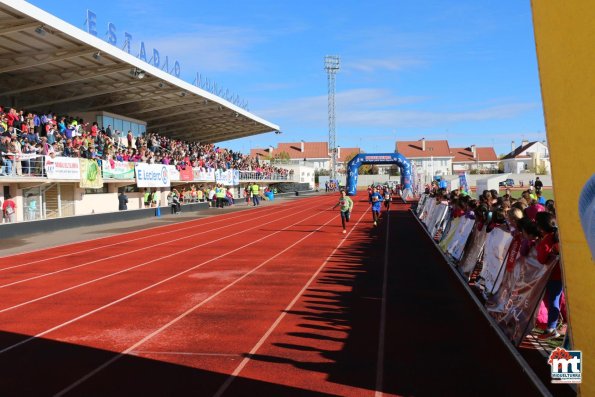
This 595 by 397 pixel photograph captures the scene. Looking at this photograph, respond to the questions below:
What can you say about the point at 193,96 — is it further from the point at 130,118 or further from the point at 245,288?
the point at 245,288

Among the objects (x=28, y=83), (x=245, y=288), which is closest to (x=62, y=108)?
(x=28, y=83)

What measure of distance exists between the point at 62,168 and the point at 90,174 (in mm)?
2100

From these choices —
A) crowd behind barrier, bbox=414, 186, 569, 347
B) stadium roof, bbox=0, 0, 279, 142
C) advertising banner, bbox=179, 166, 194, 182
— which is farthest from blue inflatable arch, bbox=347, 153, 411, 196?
crowd behind barrier, bbox=414, 186, 569, 347

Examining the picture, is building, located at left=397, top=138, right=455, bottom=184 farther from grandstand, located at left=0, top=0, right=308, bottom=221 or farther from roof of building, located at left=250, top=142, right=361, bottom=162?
grandstand, located at left=0, top=0, right=308, bottom=221

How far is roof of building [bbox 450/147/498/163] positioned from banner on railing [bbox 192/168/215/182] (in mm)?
96514

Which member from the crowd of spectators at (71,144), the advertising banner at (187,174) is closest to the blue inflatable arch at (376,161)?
the crowd of spectators at (71,144)

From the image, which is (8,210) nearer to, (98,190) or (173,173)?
(98,190)

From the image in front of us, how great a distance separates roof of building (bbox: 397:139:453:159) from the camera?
121 metres

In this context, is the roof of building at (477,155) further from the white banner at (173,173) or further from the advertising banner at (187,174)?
the white banner at (173,173)

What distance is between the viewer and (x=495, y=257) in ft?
24.7

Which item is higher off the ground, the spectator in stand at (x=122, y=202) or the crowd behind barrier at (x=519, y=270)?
the spectator in stand at (x=122, y=202)

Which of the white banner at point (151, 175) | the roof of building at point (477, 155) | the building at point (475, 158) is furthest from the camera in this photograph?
the roof of building at point (477, 155)

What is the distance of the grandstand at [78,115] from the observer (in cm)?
2180

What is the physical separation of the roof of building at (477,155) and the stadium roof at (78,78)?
311ft
